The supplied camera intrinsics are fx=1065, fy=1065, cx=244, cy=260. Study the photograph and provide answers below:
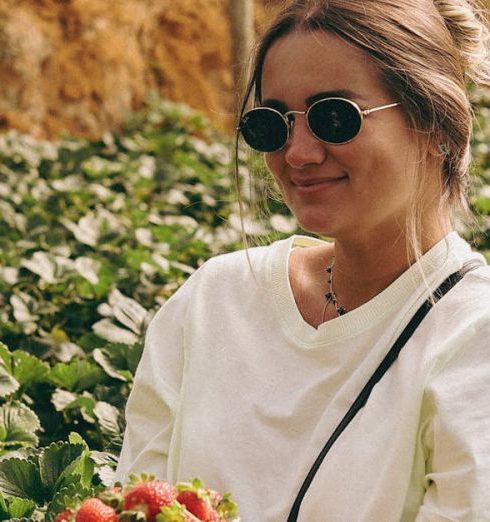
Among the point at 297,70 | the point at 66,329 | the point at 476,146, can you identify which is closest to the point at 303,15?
the point at 297,70

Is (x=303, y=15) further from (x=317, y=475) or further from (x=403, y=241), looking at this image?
(x=317, y=475)

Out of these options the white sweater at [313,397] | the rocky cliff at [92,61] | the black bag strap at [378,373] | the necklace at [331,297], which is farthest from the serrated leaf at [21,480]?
the rocky cliff at [92,61]

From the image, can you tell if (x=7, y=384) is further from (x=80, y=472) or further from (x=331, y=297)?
A: (x=331, y=297)

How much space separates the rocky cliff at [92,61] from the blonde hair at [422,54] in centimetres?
622

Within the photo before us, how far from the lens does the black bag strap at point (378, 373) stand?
2.03m

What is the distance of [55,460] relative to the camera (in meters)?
2.25

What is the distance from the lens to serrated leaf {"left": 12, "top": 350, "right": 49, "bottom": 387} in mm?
2975

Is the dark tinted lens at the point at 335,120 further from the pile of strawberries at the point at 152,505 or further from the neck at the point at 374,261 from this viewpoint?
the pile of strawberries at the point at 152,505

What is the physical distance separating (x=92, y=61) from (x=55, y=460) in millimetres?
7481

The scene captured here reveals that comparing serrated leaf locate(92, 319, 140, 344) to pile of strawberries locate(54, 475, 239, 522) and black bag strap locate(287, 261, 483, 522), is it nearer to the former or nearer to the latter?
black bag strap locate(287, 261, 483, 522)

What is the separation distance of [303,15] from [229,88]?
9611mm

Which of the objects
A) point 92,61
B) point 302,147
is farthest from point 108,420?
point 92,61

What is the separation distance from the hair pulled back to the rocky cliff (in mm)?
6220

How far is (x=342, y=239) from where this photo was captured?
2.25 metres
